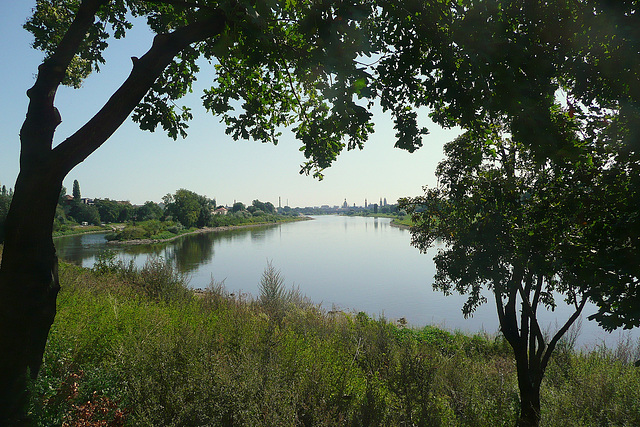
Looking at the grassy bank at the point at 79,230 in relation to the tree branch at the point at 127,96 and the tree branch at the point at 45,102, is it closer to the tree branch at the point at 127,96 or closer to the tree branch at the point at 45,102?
the tree branch at the point at 45,102

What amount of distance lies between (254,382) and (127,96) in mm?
2636

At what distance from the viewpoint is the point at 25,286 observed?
7.16 ft

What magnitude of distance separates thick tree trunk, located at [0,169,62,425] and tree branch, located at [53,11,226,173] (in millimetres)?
210

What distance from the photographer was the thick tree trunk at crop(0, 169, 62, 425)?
2.12 m

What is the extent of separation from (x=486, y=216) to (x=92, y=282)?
10.2 meters

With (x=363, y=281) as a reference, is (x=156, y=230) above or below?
above

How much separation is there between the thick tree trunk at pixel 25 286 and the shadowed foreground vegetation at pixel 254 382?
0.16 m

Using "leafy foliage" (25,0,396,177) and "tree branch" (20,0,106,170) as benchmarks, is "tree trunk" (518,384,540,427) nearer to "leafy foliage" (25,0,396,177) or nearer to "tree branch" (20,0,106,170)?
"leafy foliage" (25,0,396,177)

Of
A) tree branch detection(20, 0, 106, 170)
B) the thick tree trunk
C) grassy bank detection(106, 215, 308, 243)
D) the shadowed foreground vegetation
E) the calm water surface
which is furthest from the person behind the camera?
grassy bank detection(106, 215, 308, 243)

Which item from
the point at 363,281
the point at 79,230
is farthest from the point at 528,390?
the point at 79,230

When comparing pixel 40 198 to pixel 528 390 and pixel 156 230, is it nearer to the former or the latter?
pixel 528 390

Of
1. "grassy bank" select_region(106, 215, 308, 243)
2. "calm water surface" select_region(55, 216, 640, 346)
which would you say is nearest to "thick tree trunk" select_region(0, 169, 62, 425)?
"calm water surface" select_region(55, 216, 640, 346)

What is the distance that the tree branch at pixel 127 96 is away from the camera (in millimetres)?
2389

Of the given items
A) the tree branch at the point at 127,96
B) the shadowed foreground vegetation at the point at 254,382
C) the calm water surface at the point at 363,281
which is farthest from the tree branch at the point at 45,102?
the calm water surface at the point at 363,281
